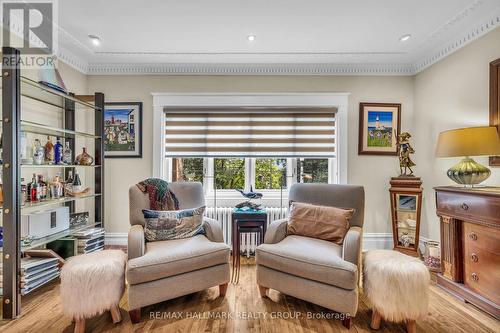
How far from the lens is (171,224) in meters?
2.30

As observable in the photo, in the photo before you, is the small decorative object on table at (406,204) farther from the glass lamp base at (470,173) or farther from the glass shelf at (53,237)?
the glass shelf at (53,237)

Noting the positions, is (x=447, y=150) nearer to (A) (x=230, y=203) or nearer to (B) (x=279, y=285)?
(B) (x=279, y=285)

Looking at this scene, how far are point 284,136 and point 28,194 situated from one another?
2702 mm

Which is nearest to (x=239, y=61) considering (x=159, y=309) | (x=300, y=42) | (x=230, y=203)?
(x=300, y=42)

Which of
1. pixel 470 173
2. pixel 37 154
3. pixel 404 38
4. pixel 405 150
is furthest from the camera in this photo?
pixel 405 150

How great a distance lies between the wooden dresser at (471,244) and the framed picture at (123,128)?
342 centimetres

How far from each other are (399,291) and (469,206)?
99 cm

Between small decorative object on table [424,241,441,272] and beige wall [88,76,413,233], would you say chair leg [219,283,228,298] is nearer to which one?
beige wall [88,76,413,233]

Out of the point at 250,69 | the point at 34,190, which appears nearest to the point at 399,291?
the point at 250,69

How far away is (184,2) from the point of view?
2133 mm

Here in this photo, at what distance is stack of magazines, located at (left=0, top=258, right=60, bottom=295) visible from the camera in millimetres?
2104

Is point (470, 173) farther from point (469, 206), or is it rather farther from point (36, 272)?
point (36, 272)

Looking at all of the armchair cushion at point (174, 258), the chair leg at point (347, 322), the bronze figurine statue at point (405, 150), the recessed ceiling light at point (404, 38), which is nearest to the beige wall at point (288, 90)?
the bronze figurine statue at point (405, 150)

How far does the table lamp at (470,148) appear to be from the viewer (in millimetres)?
2035
